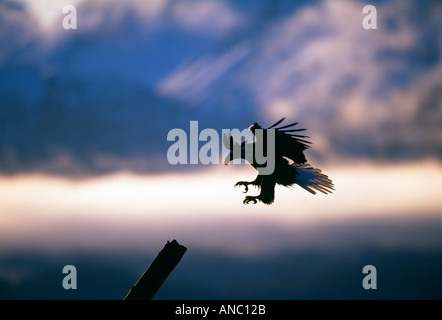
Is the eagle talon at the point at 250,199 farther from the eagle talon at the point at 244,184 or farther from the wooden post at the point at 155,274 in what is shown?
the wooden post at the point at 155,274

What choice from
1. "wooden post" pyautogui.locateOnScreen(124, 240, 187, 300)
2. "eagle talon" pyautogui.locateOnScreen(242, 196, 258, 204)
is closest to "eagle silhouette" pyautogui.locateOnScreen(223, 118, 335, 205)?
"eagle talon" pyautogui.locateOnScreen(242, 196, 258, 204)

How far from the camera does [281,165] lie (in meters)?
7.52

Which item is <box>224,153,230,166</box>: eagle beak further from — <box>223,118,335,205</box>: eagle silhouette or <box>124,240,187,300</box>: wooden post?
<box>124,240,187,300</box>: wooden post

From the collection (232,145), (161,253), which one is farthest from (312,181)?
(161,253)

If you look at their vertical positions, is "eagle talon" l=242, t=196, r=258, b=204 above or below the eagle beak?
below

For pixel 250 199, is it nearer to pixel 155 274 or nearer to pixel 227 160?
pixel 227 160

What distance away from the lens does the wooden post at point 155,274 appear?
13.0 feet

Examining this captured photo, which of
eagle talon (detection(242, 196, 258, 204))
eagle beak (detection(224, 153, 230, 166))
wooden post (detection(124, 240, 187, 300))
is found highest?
eagle beak (detection(224, 153, 230, 166))

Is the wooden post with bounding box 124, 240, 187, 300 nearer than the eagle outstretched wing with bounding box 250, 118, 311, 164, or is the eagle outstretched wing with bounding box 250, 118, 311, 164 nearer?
the wooden post with bounding box 124, 240, 187, 300

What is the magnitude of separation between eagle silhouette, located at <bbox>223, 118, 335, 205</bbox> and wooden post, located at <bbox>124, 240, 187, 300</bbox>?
3.29 m

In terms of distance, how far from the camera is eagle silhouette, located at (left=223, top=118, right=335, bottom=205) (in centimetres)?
Result: 711
